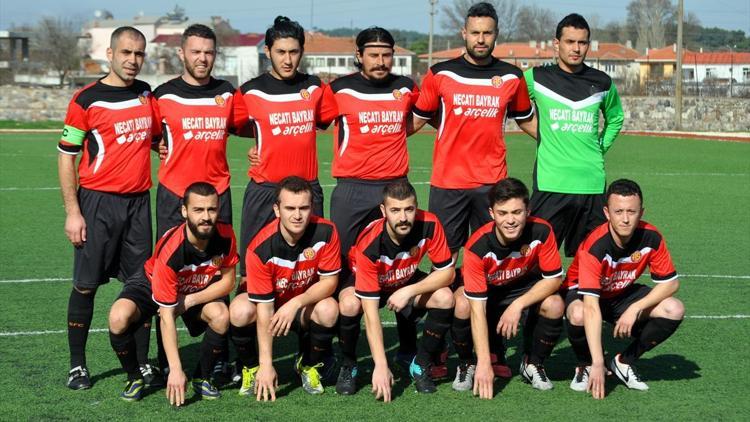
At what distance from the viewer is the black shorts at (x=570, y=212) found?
595cm

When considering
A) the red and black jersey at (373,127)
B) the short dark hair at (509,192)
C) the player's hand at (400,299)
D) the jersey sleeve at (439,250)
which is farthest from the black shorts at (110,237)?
the short dark hair at (509,192)

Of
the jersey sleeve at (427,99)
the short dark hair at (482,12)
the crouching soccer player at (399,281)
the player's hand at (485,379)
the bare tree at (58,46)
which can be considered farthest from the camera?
the bare tree at (58,46)

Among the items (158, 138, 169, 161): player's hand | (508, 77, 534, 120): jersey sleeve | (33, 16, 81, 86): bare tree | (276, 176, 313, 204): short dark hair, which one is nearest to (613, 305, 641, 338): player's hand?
(508, 77, 534, 120): jersey sleeve

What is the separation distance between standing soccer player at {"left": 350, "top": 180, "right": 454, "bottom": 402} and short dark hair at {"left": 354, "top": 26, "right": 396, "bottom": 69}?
1078mm

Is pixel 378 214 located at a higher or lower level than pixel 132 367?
higher

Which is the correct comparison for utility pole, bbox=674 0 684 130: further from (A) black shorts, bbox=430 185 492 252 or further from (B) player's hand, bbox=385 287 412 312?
(B) player's hand, bbox=385 287 412 312

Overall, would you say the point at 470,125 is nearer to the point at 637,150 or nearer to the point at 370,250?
the point at 370,250

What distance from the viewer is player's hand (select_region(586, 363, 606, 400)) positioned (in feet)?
16.5

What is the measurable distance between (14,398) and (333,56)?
306ft

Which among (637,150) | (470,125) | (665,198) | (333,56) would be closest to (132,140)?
(470,125)

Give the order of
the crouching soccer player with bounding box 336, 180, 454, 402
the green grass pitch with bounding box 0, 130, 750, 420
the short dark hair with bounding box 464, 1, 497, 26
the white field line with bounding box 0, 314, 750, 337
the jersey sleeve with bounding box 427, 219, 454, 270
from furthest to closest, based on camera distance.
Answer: the white field line with bounding box 0, 314, 750, 337 → the short dark hair with bounding box 464, 1, 497, 26 → the jersey sleeve with bounding box 427, 219, 454, 270 → the crouching soccer player with bounding box 336, 180, 454, 402 → the green grass pitch with bounding box 0, 130, 750, 420

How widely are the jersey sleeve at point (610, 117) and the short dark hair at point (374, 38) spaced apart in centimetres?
142

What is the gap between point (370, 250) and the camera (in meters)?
5.21

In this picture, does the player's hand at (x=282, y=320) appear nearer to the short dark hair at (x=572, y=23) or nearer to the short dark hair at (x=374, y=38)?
the short dark hair at (x=374, y=38)
